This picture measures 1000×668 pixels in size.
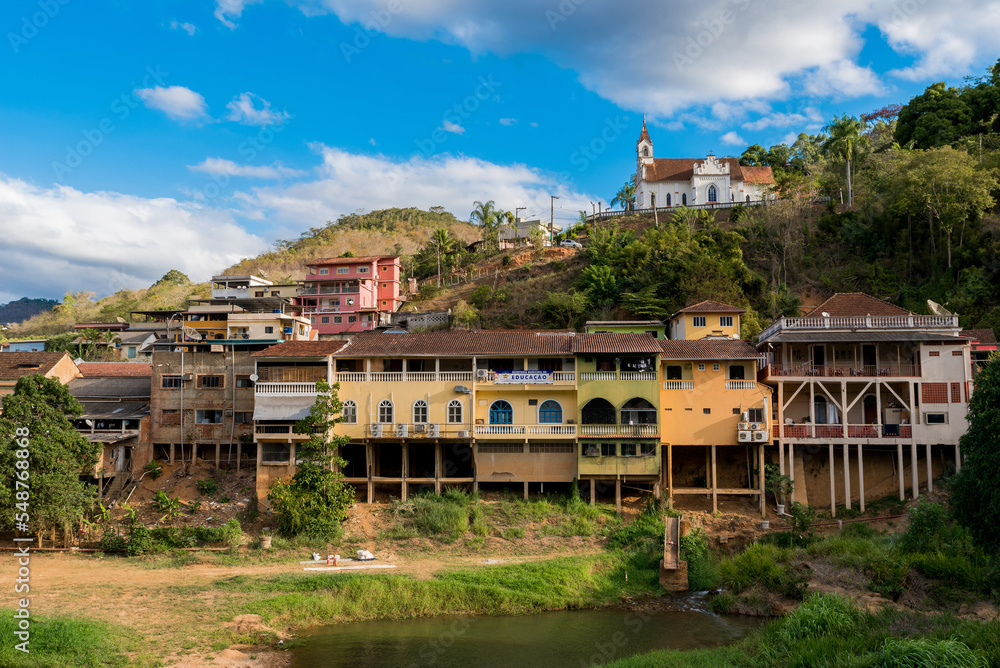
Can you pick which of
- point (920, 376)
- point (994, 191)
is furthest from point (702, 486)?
point (994, 191)

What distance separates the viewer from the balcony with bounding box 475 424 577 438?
100 ft

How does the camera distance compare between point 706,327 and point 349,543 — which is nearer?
point 349,543

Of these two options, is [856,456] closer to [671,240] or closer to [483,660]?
[483,660]

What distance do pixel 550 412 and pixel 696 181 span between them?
166 ft

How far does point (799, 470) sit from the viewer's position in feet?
106

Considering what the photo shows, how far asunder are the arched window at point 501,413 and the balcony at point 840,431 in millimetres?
12193

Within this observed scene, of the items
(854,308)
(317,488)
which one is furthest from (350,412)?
(854,308)

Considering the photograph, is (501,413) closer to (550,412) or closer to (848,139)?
(550,412)

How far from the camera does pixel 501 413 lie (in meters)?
31.3

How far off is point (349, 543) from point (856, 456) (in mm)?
23429

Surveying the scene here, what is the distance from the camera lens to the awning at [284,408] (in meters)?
30.9

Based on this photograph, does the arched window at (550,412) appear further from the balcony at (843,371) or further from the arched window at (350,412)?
the balcony at (843,371)

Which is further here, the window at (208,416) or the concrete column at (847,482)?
the window at (208,416)

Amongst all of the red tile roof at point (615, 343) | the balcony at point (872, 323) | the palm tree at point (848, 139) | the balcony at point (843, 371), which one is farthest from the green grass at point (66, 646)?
the palm tree at point (848, 139)
